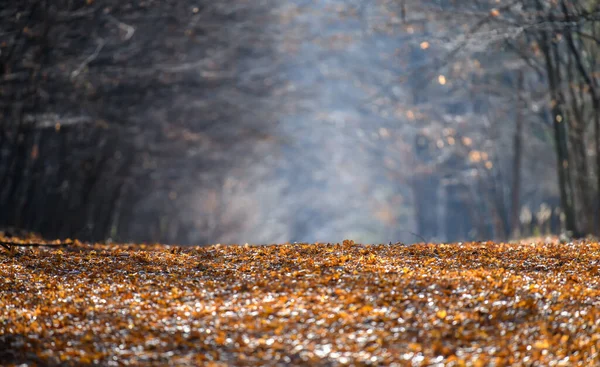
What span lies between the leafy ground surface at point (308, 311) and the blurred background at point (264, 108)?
7.99m

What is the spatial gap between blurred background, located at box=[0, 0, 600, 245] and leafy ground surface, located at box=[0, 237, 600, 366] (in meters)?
7.99

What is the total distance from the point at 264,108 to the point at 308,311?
94.5 ft

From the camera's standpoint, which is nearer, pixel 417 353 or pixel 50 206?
pixel 417 353

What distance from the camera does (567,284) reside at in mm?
11859

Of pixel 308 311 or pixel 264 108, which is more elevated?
pixel 308 311

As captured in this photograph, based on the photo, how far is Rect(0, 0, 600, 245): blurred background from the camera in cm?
2228

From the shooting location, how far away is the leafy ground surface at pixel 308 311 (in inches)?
367

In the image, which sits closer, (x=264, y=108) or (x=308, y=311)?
(x=308, y=311)

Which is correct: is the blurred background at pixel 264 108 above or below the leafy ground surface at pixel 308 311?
below

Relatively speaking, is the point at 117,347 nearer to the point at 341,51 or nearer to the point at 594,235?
the point at 594,235

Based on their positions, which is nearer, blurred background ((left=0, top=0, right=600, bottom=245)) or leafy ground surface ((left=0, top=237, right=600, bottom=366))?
leafy ground surface ((left=0, top=237, right=600, bottom=366))

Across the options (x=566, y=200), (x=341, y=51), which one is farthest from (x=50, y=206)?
(x=341, y=51)

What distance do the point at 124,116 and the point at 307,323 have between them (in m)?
21.6

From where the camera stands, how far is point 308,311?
10.3 meters
